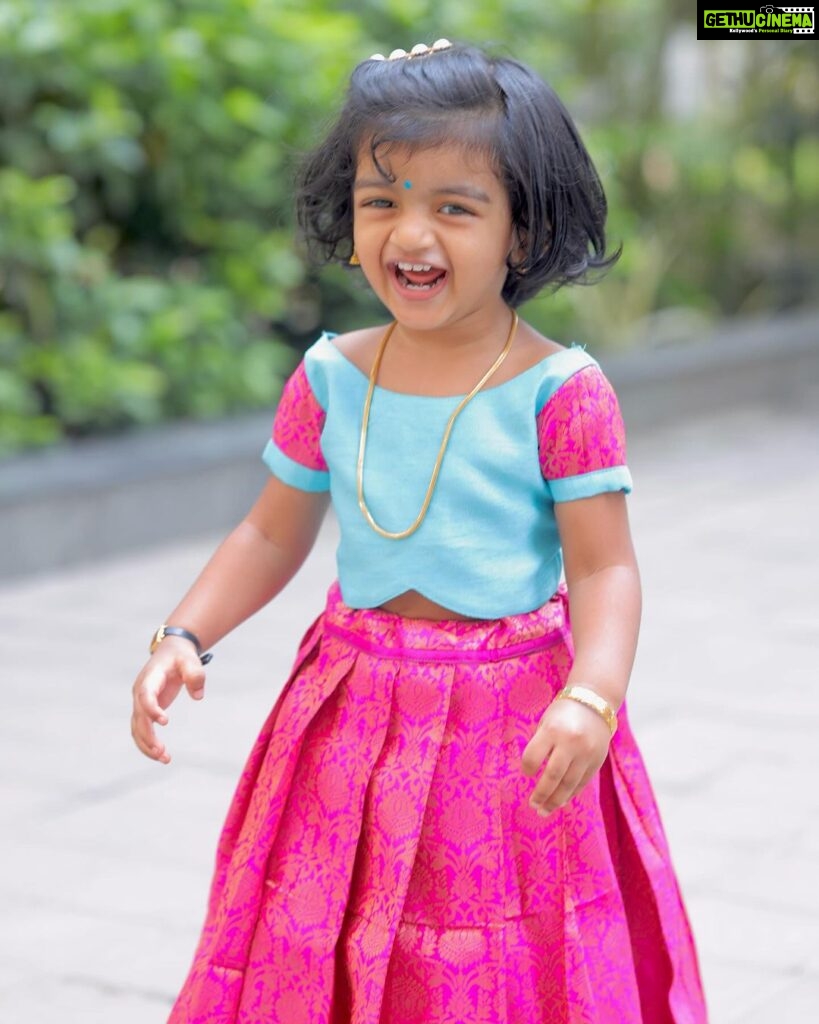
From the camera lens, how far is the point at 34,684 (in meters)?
4.52

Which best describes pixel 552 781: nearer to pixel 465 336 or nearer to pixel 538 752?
pixel 538 752

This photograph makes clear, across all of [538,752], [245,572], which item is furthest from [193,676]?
[538,752]

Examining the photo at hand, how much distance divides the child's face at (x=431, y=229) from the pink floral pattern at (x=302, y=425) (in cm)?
23

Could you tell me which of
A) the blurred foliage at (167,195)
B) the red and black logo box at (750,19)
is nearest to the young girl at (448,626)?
the blurred foliage at (167,195)

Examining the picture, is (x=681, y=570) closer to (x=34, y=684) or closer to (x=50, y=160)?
(x=34, y=684)

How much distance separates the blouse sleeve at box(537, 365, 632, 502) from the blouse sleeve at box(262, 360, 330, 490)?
0.99ft

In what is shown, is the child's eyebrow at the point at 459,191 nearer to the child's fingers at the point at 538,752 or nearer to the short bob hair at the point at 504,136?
the short bob hair at the point at 504,136

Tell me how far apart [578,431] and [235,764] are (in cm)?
201

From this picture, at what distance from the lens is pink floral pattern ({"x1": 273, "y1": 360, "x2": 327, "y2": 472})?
2.26m

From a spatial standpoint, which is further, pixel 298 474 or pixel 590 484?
pixel 298 474

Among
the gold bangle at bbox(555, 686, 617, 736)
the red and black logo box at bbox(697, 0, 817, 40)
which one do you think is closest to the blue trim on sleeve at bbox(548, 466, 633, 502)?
the gold bangle at bbox(555, 686, 617, 736)

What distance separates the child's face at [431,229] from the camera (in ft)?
6.59

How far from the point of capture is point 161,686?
2.14m

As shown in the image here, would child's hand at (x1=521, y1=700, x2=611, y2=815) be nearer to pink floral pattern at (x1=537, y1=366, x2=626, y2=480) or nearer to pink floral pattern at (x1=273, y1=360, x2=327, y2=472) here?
pink floral pattern at (x1=537, y1=366, x2=626, y2=480)
